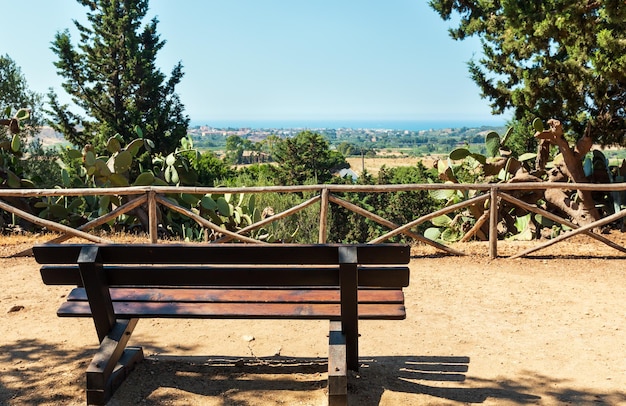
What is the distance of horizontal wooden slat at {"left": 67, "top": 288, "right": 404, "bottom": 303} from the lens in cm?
345

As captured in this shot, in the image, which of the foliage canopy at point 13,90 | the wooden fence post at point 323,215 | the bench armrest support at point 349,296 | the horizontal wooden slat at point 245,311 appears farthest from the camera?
the foliage canopy at point 13,90

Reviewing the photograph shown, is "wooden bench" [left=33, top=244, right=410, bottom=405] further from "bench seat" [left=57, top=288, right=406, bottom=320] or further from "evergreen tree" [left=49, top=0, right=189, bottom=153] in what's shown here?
"evergreen tree" [left=49, top=0, right=189, bottom=153]

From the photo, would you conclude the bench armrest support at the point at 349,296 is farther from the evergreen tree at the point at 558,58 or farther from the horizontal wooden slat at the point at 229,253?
the evergreen tree at the point at 558,58

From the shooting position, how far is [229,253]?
3098 mm

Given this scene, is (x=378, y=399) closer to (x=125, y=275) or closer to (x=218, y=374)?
(x=218, y=374)

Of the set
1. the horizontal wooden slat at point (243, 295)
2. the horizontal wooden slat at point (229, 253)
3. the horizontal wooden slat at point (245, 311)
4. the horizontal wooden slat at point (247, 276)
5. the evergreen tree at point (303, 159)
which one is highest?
the horizontal wooden slat at point (229, 253)

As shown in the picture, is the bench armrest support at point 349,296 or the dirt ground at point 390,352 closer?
the bench armrest support at point 349,296

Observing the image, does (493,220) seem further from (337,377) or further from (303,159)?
(303,159)

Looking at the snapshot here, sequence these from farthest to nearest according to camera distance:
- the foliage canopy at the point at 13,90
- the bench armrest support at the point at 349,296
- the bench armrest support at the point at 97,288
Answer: the foliage canopy at the point at 13,90 < the bench armrest support at the point at 97,288 < the bench armrest support at the point at 349,296

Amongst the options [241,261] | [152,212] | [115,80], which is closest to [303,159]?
[115,80]

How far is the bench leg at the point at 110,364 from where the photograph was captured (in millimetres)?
3258

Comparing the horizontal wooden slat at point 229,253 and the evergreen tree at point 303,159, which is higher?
the horizontal wooden slat at point 229,253

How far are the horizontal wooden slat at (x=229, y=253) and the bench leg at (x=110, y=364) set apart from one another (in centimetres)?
51

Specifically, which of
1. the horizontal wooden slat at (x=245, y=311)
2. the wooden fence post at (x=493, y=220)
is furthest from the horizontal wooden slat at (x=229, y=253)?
the wooden fence post at (x=493, y=220)
